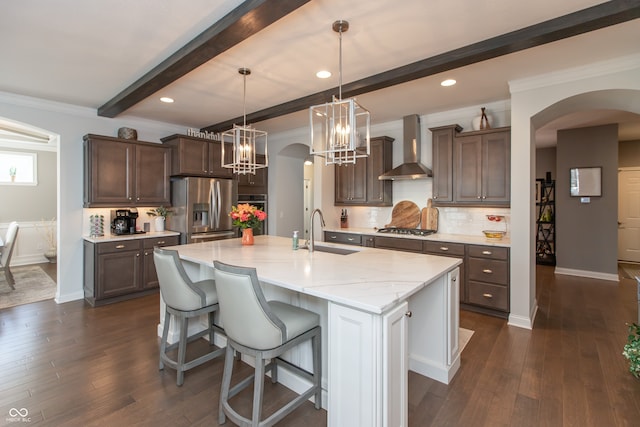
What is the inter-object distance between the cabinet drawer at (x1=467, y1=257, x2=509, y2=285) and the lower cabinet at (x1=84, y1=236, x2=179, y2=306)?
4302mm

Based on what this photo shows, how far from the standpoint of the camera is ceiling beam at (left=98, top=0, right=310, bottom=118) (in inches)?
76.4

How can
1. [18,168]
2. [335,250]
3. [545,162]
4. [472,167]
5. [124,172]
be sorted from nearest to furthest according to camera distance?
1. [335,250]
2. [472,167]
3. [124,172]
4. [18,168]
5. [545,162]

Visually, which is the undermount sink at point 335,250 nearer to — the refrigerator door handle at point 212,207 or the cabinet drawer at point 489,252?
the cabinet drawer at point 489,252

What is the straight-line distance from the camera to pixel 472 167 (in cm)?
406

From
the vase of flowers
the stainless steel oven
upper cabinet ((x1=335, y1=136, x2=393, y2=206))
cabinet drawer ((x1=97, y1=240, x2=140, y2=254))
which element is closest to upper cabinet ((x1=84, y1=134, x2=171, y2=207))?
cabinet drawer ((x1=97, y1=240, x2=140, y2=254))

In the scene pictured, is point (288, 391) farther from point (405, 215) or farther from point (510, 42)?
point (405, 215)

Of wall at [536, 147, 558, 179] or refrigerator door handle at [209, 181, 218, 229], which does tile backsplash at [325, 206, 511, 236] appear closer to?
refrigerator door handle at [209, 181, 218, 229]

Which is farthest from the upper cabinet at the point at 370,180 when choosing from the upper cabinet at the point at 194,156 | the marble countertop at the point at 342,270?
the marble countertop at the point at 342,270

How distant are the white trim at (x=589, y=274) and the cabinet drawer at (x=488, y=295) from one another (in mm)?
3166

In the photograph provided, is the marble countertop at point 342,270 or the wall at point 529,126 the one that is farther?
the wall at point 529,126

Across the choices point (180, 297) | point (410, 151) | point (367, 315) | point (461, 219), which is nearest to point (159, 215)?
point (180, 297)

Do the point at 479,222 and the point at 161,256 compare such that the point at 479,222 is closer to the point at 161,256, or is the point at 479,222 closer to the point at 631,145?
the point at 161,256

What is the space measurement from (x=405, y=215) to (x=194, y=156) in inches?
138

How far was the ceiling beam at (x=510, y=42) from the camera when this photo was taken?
204 centimetres
